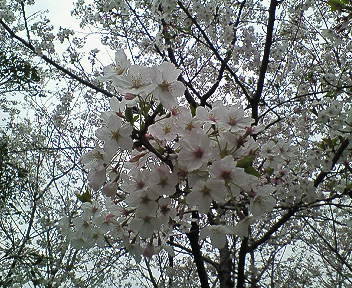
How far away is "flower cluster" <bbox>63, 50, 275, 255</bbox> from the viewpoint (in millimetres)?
1052

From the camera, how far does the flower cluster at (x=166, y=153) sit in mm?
1052

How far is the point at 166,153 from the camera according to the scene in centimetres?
115

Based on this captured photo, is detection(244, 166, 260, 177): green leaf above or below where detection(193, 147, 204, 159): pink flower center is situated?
above

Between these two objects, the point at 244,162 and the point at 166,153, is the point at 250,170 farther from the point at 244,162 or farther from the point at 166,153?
the point at 166,153

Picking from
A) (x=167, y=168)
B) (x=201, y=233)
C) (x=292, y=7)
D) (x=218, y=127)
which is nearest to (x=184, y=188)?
(x=167, y=168)

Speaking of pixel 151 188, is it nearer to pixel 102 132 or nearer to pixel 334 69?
pixel 102 132

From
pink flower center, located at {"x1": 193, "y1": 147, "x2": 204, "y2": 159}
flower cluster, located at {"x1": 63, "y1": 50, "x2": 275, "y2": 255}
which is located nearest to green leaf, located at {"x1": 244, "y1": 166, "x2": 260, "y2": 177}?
flower cluster, located at {"x1": 63, "y1": 50, "x2": 275, "y2": 255}

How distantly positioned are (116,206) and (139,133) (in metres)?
0.36

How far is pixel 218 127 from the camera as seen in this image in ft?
3.72

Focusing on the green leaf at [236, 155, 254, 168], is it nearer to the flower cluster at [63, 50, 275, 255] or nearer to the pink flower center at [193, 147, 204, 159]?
the flower cluster at [63, 50, 275, 255]

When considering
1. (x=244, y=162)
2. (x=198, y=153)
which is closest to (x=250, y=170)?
(x=244, y=162)

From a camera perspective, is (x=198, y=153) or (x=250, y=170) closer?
(x=198, y=153)

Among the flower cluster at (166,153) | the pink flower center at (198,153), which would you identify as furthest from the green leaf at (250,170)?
the pink flower center at (198,153)

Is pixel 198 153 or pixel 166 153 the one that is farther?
pixel 166 153
